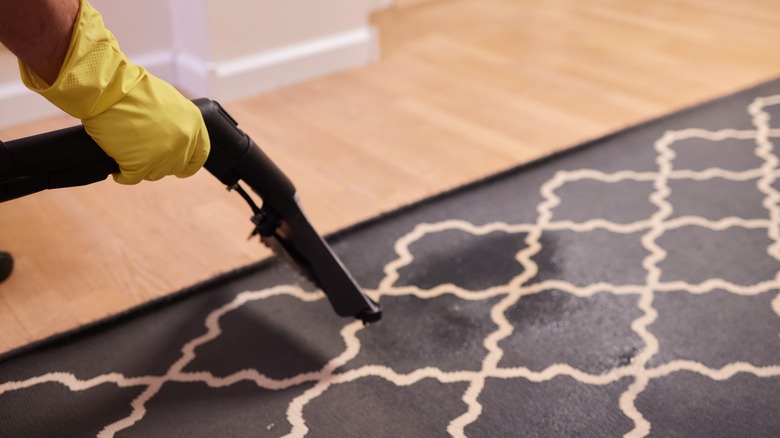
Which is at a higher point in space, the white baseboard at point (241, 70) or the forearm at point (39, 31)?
the forearm at point (39, 31)

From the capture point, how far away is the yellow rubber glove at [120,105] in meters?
1.04

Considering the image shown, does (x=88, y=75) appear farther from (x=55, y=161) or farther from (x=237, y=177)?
(x=237, y=177)

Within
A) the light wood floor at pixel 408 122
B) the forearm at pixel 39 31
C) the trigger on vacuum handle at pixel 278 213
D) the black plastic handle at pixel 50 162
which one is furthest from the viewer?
the light wood floor at pixel 408 122

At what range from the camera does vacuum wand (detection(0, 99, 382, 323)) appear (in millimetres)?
1092

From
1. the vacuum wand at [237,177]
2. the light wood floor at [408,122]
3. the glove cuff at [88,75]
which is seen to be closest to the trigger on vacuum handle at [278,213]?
the vacuum wand at [237,177]

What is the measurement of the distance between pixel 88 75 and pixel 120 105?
62 millimetres

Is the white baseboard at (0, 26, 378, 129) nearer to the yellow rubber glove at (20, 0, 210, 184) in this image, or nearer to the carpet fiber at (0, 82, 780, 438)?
the carpet fiber at (0, 82, 780, 438)

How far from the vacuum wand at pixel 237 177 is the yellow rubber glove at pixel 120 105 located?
4 cm

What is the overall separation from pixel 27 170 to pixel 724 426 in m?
1.09

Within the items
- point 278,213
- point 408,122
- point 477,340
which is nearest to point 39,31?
point 278,213

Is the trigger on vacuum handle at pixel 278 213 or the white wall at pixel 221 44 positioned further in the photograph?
the white wall at pixel 221 44

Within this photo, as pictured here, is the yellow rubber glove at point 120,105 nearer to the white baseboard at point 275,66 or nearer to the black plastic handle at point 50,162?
the black plastic handle at point 50,162

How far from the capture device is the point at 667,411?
1.34 m

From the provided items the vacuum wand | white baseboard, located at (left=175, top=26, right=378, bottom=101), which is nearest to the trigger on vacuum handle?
the vacuum wand
